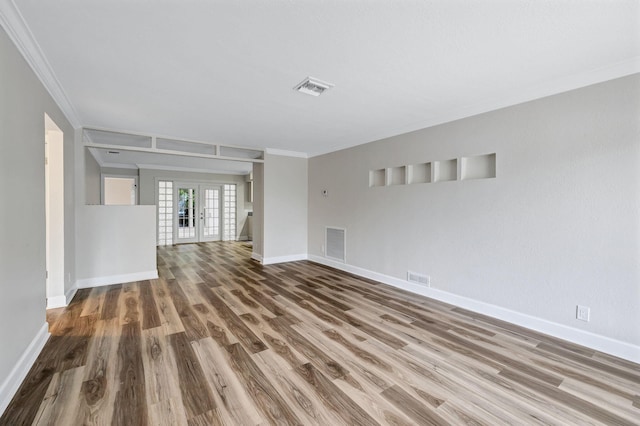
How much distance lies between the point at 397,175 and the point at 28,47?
4029 mm

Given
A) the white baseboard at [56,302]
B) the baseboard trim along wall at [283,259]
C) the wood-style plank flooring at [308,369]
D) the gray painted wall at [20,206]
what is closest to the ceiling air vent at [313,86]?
the gray painted wall at [20,206]

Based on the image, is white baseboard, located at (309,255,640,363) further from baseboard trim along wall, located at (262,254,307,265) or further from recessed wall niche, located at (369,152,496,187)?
baseboard trim along wall, located at (262,254,307,265)

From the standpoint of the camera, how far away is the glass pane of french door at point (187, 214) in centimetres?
870

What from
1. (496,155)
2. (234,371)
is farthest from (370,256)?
(234,371)

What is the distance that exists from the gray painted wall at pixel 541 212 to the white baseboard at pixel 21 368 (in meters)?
3.91

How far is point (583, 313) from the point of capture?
2.47 m

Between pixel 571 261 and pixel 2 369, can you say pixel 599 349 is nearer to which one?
pixel 571 261

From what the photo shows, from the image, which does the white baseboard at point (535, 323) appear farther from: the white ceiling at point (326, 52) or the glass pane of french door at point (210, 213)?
the glass pane of french door at point (210, 213)

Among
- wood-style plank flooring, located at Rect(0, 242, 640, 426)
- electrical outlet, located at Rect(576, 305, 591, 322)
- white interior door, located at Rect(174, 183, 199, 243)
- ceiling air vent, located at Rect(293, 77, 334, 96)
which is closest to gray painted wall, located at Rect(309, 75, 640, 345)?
electrical outlet, located at Rect(576, 305, 591, 322)

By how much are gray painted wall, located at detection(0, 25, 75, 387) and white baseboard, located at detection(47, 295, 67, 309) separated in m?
0.99

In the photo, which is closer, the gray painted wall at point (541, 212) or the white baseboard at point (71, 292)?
the gray painted wall at point (541, 212)

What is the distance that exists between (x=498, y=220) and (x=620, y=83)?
4.76 ft

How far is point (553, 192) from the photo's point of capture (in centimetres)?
263

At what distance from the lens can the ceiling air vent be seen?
8.45ft
